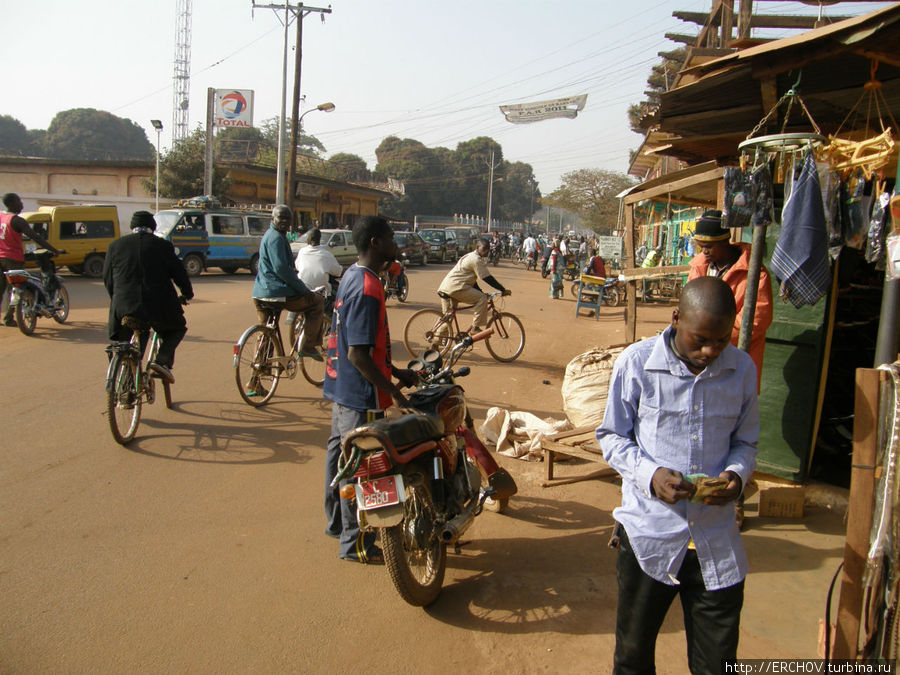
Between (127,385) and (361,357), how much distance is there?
2.84 meters

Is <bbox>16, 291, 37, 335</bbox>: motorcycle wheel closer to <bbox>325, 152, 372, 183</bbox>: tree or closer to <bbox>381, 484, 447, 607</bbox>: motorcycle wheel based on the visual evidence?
<bbox>381, 484, 447, 607</bbox>: motorcycle wheel

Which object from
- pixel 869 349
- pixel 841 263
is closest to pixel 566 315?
pixel 869 349

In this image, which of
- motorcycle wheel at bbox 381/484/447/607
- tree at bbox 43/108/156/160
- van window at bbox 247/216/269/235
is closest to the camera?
motorcycle wheel at bbox 381/484/447/607

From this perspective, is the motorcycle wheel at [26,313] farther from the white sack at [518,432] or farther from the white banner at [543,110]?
the white banner at [543,110]

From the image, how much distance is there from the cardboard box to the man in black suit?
4.66 m

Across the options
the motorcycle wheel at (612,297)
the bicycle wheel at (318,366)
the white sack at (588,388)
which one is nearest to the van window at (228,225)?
the motorcycle wheel at (612,297)

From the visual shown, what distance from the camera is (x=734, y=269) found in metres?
4.20

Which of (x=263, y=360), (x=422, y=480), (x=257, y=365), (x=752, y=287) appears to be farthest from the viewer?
(x=263, y=360)

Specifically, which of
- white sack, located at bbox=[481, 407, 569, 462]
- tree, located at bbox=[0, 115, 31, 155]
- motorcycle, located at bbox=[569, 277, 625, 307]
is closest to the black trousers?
white sack, located at bbox=[481, 407, 569, 462]

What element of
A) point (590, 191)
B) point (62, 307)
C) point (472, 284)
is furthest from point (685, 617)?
point (590, 191)

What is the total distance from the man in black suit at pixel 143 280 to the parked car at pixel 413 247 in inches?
828

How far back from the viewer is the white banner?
29188mm

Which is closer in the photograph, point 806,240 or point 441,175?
point 806,240

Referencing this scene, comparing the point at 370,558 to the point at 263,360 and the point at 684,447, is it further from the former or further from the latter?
the point at 263,360
